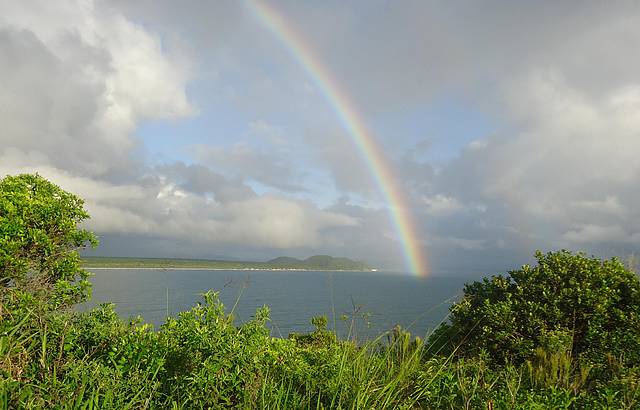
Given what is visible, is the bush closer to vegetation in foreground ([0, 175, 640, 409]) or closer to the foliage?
vegetation in foreground ([0, 175, 640, 409])

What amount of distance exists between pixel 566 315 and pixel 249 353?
26.9ft

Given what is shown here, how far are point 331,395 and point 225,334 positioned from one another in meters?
1.35

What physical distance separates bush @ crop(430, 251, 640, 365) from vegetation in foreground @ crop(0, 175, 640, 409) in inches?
1.2

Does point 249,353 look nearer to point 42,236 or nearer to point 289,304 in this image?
point 42,236

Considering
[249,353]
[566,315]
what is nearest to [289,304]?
[566,315]

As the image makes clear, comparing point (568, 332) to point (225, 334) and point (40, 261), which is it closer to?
point (225, 334)

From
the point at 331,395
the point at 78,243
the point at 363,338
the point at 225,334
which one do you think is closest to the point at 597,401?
the point at 363,338

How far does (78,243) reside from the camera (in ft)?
33.2

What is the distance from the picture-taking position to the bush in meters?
9.04

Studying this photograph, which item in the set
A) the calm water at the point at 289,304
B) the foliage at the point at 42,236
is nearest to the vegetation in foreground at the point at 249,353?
the foliage at the point at 42,236

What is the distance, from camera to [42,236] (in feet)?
30.4

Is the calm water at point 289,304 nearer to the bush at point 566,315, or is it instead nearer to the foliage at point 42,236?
the foliage at point 42,236

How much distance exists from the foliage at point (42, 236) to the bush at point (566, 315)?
812 centimetres

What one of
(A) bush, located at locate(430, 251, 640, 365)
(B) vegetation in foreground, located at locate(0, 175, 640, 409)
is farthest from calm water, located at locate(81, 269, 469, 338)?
(A) bush, located at locate(430, 251, 640, 365)
